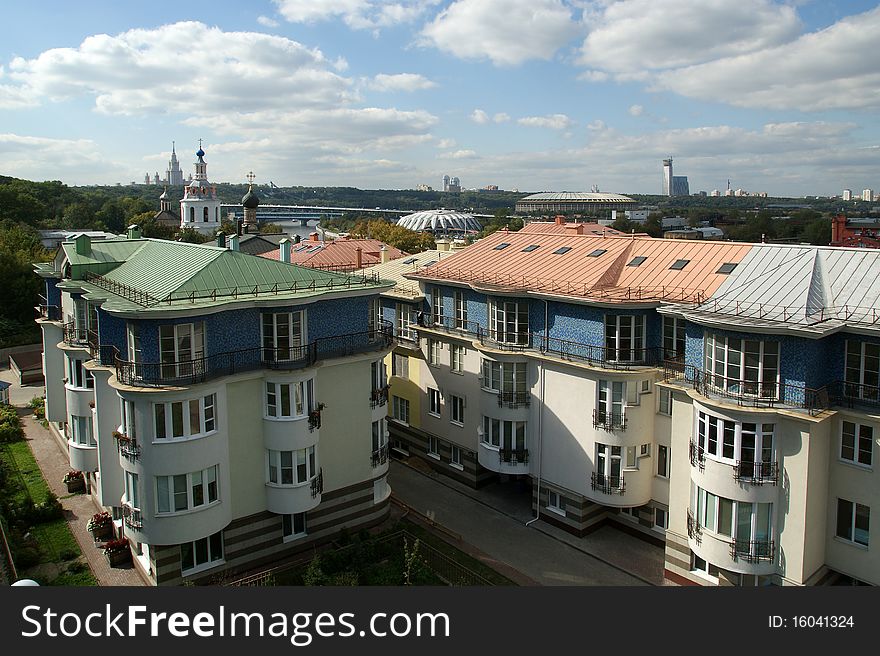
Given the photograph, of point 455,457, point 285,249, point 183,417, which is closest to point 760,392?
point 455,457

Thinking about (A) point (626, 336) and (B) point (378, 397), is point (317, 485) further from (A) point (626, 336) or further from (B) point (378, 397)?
(A) point (626, 336)

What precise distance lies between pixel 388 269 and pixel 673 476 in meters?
24.4

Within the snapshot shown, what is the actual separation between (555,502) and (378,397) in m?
9.55

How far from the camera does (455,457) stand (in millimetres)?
36906

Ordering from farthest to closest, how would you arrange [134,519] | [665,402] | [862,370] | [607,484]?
[607,484] → [665,402] → [134,519] → [862,370]

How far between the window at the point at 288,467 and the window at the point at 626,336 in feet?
42.9

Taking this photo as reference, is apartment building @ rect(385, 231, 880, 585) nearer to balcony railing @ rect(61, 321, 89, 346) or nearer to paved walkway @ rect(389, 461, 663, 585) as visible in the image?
paved walkway @ rect(389, 461, 663, 585)

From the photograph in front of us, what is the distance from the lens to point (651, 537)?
98.3 ft

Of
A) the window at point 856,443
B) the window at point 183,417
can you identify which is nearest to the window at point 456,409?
the window at point 183,417

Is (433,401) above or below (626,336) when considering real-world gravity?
below

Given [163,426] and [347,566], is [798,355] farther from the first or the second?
[163,426]

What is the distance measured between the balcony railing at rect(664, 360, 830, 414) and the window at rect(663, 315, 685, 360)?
3.49 m

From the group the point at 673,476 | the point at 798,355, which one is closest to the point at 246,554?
the point at 673,476

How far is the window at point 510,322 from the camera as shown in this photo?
32.2 metres
